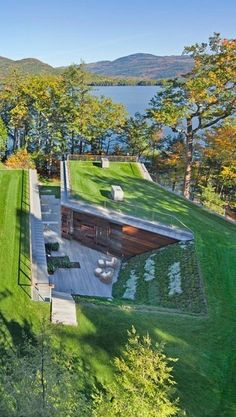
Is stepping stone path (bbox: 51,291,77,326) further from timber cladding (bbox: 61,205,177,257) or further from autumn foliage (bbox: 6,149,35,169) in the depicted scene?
autumn foliage (bbox: 6,149,35,169)

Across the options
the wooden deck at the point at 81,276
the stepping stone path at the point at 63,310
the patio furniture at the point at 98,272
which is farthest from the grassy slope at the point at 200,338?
the patio furniture at the point at 98,272

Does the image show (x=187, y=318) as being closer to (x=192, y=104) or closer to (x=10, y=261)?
(x=10, y=261)

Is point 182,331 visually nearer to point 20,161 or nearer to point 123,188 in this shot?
point 123,188

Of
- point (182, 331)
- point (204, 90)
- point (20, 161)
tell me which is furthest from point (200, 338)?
point (20, 161)

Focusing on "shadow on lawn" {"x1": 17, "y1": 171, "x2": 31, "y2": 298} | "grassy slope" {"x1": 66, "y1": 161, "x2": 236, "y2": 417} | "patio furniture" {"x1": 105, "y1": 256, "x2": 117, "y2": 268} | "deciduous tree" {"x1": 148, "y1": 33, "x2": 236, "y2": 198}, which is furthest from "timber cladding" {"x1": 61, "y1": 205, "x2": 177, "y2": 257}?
"deciduous tree" {"x1": 148, "y1": 33, "x2": 236, "y2": 198}

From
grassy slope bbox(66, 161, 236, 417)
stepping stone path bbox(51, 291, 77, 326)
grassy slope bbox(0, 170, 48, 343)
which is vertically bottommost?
grassy slope bbox(66, 161, 236, 417)

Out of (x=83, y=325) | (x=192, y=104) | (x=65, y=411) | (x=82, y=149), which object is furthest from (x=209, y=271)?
(x=82, y=149)

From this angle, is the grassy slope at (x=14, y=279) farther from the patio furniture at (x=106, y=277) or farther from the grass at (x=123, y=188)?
the patio furniture at (x=106, y=277)
